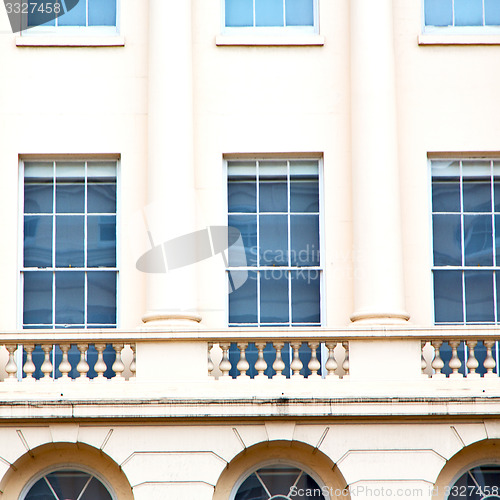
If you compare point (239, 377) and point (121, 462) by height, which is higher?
point (239, 377)

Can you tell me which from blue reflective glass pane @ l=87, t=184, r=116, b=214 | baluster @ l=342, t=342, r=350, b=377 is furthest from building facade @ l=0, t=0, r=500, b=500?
baluster @ l=342, t=342, r=350, b=377

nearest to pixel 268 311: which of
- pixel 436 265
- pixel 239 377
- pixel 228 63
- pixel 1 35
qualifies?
pixel 239 377

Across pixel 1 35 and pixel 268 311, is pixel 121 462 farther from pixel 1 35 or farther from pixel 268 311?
pixel 1 35

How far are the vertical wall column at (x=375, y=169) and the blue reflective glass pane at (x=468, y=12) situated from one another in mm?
1438

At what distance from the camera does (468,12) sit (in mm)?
19578

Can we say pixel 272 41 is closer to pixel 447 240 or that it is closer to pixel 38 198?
pixel 447 240

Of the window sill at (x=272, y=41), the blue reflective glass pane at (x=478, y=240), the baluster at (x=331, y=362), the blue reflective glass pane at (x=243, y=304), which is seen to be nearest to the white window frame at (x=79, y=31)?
the window sill at (x=272, y=41)

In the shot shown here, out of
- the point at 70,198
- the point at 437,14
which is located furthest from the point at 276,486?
the point at 437,14

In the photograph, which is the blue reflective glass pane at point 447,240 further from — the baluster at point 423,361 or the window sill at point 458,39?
the window sill at point 458,39

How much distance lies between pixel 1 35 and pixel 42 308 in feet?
15.1

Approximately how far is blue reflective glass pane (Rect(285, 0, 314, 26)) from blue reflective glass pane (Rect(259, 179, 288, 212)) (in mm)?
2720

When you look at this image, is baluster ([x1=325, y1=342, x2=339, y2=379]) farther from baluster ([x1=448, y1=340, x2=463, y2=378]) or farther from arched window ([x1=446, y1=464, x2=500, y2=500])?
arched window ([x1=446, y1=464, x2=500, y2=500])

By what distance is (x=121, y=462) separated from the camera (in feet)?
56.6

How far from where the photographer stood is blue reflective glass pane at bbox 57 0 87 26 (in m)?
19.5
